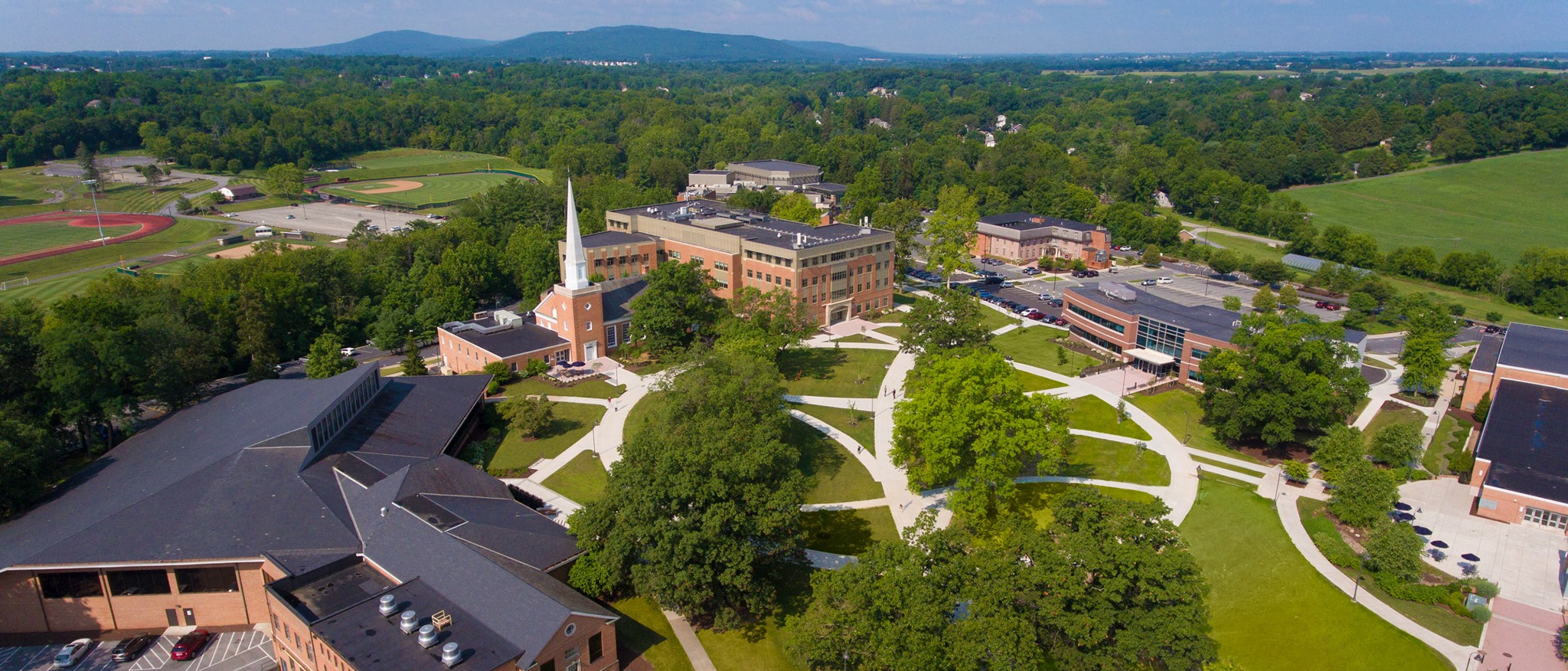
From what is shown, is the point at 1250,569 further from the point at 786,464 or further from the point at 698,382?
the point at 698,382

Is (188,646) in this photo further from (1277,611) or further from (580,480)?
(1277,611)

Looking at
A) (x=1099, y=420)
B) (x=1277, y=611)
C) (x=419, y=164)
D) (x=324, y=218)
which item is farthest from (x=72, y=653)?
(x=419, y=164)

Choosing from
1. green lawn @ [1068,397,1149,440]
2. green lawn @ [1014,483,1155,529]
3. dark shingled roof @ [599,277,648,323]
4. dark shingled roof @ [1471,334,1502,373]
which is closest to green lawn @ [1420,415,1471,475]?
dark shingled roof @ [1471,334,1502,373]

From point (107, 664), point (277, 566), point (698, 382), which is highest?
point (698, 382)

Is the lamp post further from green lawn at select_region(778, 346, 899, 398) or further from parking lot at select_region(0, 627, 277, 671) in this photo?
green lawn at select_region(778, 346, 899, 398)

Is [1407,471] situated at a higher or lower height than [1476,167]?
lower

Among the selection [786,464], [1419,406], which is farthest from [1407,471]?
[786,464]
